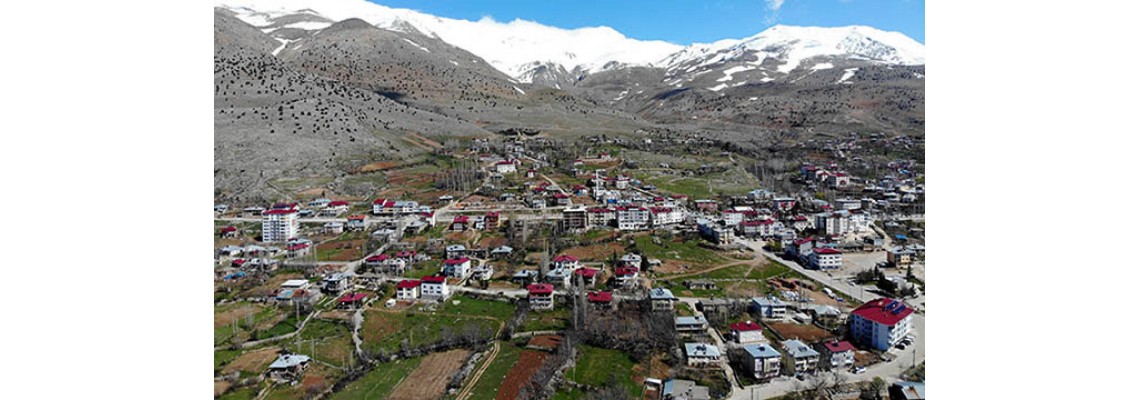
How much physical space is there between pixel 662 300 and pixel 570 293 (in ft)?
3.87

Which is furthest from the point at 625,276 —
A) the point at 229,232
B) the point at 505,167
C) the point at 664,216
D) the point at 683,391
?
the point at 505,167

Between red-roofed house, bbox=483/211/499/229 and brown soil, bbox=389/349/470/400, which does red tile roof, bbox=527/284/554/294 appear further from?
red-roofed house, bbox=483/211/499/229

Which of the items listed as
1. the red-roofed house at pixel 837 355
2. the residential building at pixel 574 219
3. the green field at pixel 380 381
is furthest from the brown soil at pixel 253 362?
the residential building at pixel 574 219

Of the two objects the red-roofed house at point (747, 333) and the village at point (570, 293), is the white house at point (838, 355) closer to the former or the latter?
the village at point (570, 293)

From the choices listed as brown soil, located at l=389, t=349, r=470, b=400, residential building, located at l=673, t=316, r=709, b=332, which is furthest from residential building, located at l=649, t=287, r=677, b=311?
brown soil, located at l=389, t=349, r=470, b=400

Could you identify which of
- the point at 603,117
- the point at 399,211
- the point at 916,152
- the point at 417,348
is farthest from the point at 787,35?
the point at 417,348

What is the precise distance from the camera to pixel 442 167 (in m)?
15.7

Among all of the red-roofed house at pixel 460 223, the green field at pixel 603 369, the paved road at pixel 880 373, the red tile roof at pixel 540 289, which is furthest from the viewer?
the red-roofed house at pixel 460 223

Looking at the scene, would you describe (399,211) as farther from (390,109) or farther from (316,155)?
(390,109)

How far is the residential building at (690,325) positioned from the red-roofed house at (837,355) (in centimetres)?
118

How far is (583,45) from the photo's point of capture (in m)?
76.2

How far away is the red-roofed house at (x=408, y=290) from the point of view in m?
7.38

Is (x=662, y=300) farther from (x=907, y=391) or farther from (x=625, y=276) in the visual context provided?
(x=907, y=391)

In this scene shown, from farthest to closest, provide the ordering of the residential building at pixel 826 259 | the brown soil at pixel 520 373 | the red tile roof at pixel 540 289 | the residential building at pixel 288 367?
the residential building at pixel 826 259 < the red tile roof at pixel 540 289 < the residential building at pixel 288 367 < the brown soil at pixel 520 373
